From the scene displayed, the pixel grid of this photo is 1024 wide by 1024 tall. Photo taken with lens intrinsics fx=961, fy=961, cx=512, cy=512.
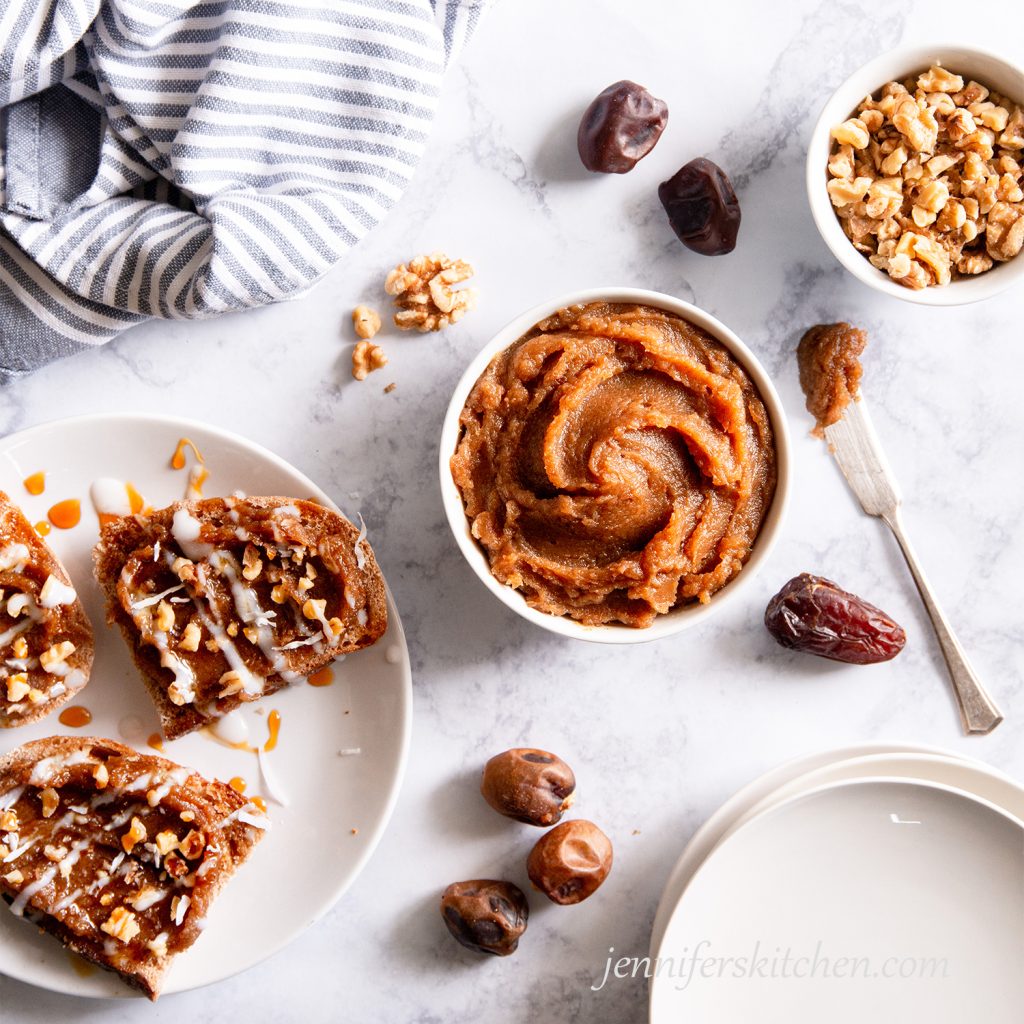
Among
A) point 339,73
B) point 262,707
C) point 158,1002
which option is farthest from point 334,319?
point 158,1002

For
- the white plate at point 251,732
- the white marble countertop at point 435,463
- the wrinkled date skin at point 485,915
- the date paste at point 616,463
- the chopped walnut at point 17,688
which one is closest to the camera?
the date paste at point 616,463

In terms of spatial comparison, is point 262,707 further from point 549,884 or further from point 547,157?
point 547,157

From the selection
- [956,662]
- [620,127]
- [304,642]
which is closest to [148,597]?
[304,642]

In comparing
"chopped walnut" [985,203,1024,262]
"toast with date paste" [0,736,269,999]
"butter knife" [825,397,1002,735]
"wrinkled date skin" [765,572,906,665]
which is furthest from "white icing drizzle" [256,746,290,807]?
"chopped walnut" [985,203,1024,262]

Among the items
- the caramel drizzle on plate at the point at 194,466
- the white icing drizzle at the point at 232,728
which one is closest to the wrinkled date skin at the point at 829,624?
the white icing drizzle at the point at 232,728

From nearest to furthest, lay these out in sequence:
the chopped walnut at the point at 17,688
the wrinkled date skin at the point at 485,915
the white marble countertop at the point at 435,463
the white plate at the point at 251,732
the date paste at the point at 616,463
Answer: the date paste at the point at 616,463, the chopped walnut at the point at 17,688, the white plate at the point at 251,732, the wrinkled date skin at the point at 485,915, the white marble countertop at the point at 435,463

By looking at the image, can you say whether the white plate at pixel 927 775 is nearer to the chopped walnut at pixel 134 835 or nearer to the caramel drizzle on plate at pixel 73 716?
the chopped walnut at pixel 134 835

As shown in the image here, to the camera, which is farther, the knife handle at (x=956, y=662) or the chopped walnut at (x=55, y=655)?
the knife handle at (x=956, y=662)
